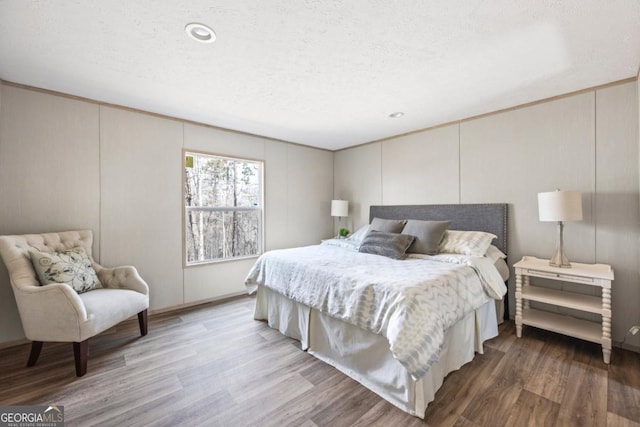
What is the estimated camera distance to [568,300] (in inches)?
92.7

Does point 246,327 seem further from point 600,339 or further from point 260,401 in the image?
point 600,339

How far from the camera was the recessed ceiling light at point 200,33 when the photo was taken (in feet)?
5.43

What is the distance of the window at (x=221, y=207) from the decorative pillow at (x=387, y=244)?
1.87 metres

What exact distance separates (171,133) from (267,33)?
7.20 feet

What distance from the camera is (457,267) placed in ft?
7.50

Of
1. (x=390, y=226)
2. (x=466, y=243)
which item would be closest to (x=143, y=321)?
(x=390, y=226)

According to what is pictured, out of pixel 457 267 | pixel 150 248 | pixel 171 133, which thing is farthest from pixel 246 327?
pixel 171 133

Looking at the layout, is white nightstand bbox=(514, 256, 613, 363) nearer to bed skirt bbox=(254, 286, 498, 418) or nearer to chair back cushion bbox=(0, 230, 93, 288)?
bed skirt bbox=(254, 286, 498, 418)

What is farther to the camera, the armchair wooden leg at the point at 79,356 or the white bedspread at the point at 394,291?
the armchair wooden leg at the point at 79,356

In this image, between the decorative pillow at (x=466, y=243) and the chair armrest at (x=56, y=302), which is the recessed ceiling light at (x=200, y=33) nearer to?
the chair armrest at (x=56, y=302)

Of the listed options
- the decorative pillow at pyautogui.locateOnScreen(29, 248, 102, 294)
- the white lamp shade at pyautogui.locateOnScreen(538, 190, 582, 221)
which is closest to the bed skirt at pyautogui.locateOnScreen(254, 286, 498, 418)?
the white lamp shade at pyautogui.locateOnScreen(538, 190, 582, 221)

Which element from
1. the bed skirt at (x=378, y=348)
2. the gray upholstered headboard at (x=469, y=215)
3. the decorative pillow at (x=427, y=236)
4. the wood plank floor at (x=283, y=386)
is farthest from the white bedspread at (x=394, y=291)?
the gray upholstered headboard at (x=469, y=215)

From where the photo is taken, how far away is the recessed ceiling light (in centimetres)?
165

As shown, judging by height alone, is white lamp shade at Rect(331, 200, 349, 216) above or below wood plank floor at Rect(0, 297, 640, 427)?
above
